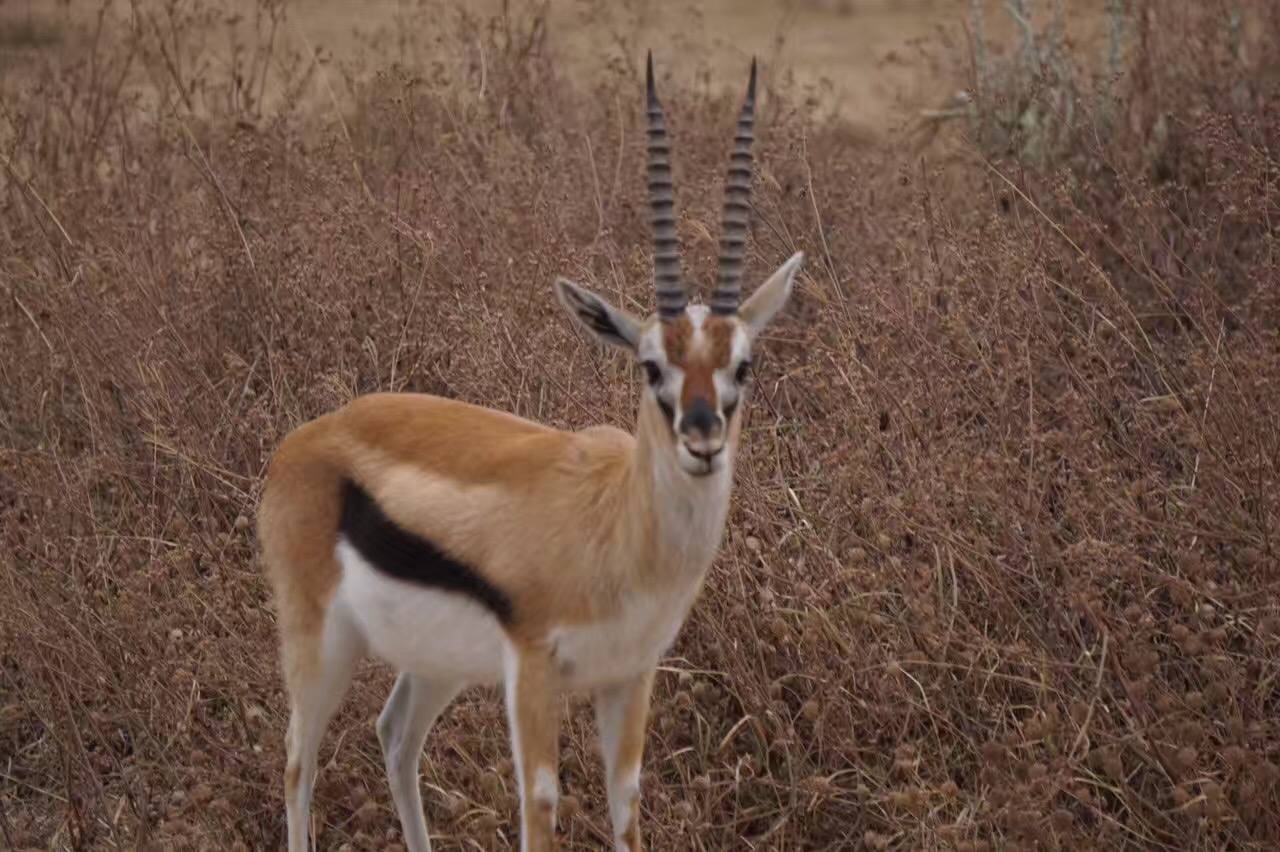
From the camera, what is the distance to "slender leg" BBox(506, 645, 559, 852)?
4.25 m

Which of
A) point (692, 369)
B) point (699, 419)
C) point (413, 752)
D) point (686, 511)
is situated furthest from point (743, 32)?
point (699, 419)

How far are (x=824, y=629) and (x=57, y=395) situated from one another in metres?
3.30

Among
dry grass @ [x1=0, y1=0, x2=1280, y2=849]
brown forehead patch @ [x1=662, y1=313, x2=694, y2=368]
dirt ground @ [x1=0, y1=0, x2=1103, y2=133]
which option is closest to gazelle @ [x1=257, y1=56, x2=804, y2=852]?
brown forehead patch @ [x1=662, y1=313, x2=694, y2=368]

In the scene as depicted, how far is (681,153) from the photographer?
877 centimetres

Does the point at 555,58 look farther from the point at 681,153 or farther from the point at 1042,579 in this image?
the point at 1042,579

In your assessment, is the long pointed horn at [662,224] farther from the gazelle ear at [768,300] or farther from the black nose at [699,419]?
the black nose at [699,419]

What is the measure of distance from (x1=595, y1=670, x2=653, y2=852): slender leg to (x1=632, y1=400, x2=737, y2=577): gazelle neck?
360 millimetres

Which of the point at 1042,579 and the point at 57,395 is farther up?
the point at 1042,579

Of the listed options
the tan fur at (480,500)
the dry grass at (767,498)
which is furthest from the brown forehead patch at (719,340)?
the dry grass at (767,498)

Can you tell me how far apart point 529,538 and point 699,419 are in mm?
647

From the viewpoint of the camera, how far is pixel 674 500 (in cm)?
417

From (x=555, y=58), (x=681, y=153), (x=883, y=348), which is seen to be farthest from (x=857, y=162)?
(x=883, y=348)

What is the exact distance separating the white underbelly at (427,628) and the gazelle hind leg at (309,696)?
0.14 metres

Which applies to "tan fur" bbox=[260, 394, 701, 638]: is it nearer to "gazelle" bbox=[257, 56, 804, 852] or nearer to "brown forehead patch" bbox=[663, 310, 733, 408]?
"gazelle" bbox=[257, 56, 804, 852]
